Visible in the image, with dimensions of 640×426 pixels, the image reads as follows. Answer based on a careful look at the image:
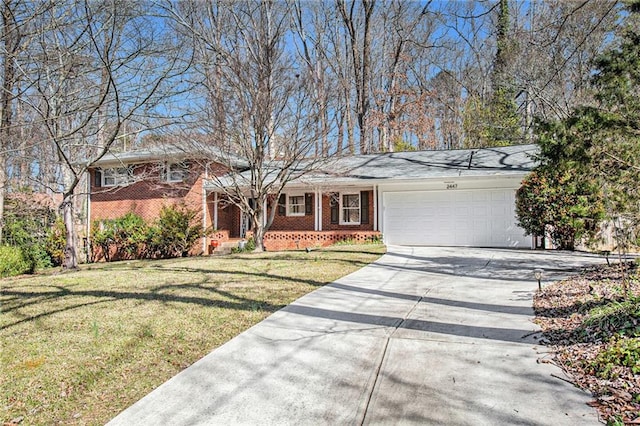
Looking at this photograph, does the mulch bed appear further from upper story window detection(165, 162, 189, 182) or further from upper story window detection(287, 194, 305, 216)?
upper story window detection(165, 162, 189, 182)

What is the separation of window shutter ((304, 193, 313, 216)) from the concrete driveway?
1067 cm

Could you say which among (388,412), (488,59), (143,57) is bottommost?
(388,412)

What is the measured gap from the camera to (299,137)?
12758mm

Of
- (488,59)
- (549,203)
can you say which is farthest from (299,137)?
(488,59)

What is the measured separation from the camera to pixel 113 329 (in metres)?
4.58

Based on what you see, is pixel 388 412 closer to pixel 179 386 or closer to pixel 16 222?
pixel 179 386

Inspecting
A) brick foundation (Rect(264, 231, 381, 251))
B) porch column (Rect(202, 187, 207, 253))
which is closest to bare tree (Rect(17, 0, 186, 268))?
porch column (Rect(202, 187, 207, 253))

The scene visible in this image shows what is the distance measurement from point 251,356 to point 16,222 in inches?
595

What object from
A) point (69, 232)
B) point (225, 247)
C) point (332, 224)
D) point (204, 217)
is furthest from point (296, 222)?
point (69, 232)

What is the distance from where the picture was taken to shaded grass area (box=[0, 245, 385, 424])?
10.2 ft

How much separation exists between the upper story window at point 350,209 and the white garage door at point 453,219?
1.53m

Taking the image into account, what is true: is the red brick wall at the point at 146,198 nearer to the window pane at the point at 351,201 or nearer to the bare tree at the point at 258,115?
the bare tree at the point at 258,115

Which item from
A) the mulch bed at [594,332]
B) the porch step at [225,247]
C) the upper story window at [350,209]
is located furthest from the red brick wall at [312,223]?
the mulch bed at [594,332]

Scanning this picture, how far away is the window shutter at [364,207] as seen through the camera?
52.0ft
